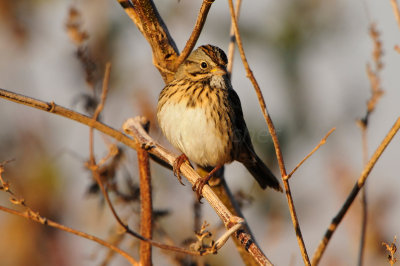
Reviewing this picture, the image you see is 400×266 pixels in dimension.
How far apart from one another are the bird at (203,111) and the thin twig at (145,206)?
944 millimetres

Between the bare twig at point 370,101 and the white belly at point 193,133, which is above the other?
the white belly at point 193,133

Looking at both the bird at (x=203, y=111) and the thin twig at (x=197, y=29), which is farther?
the bird at (x=203, y=111)

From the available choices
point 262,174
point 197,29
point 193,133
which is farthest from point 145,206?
point 262,174

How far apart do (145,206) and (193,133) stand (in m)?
A: 1.25

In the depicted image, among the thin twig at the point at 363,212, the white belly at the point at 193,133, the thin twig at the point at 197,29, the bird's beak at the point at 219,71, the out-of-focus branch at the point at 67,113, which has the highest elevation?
the bird's beak at the point at 219,71

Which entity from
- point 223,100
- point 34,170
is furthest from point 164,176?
point 34,170

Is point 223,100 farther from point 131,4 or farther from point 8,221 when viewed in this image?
point 8,221

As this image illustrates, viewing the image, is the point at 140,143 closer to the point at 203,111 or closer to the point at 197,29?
the point at 197,29

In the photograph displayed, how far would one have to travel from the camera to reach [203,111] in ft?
14.0

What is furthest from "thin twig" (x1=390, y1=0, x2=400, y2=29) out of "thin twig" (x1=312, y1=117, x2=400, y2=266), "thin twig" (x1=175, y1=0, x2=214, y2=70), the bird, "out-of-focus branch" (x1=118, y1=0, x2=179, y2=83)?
the bird

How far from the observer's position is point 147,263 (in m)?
2.95

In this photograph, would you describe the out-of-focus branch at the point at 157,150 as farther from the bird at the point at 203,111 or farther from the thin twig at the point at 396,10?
the thin twig at the point at 396,10

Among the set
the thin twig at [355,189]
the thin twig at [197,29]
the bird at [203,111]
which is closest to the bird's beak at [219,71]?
the bird at [203,111]

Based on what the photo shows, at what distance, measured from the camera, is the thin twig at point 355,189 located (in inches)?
100
